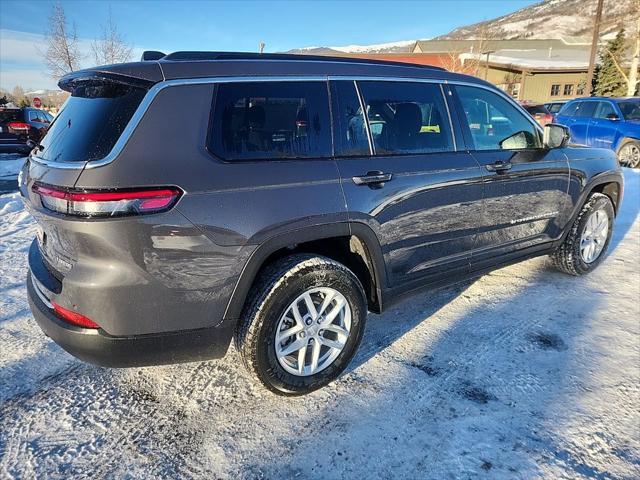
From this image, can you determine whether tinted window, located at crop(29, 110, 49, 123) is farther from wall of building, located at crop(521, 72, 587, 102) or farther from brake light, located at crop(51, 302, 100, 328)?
wall of building, located at crop(521, 72, 587, 102)

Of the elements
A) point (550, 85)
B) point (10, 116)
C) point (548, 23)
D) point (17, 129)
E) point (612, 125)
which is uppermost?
point (548, 23)

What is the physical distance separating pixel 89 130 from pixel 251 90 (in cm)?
81

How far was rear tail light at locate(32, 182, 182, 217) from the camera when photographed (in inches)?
74.9

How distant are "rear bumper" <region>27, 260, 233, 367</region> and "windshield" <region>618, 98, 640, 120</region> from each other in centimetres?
1209

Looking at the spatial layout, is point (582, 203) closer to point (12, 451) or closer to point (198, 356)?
point (198, 356)

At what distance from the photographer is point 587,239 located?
14.3ft

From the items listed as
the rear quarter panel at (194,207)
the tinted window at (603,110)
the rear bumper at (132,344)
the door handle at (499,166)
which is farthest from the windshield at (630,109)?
the rear bumper at (132,344)

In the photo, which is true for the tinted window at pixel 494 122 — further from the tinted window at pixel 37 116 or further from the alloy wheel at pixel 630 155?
the tinted window at pixel 37 116

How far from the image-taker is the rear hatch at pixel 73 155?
198 cm

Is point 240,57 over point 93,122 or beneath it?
over

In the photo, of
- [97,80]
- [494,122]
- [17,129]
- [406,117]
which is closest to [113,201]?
[97,80]

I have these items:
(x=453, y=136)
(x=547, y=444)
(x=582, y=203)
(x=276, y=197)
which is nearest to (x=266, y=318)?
(x=276, y=197)

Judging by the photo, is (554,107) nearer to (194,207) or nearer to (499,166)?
(499,166)

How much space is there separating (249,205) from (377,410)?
1325 millimetres
